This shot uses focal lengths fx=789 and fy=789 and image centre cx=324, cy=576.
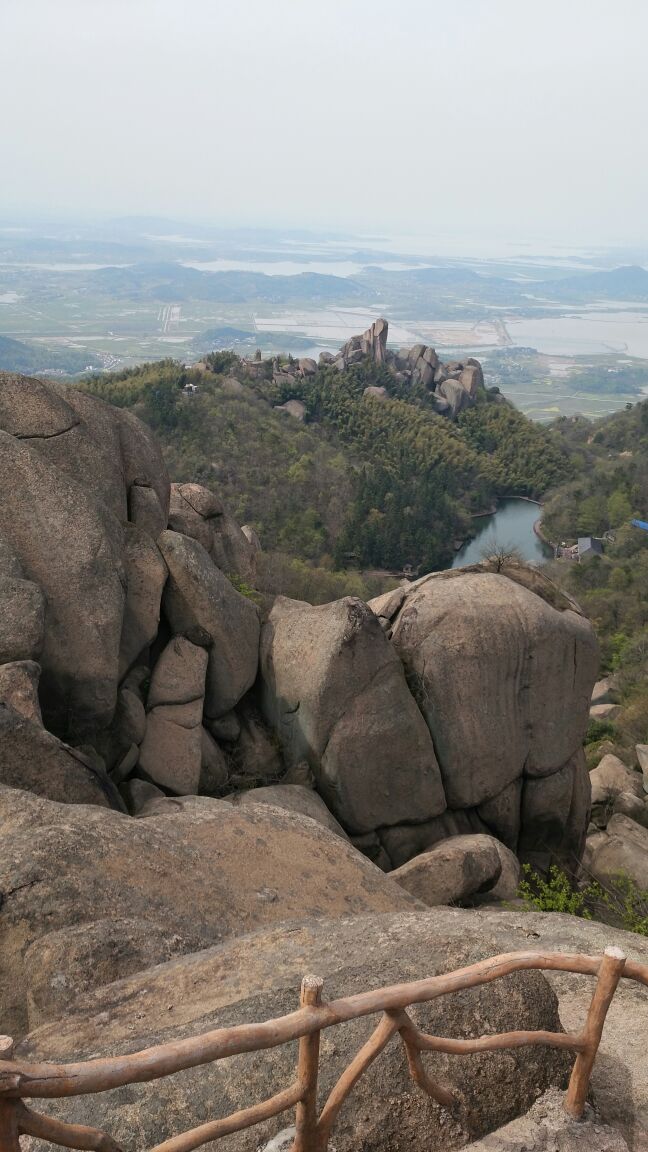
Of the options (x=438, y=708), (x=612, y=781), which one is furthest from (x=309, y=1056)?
(x=612, y=781)

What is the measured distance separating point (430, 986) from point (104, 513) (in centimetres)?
1055

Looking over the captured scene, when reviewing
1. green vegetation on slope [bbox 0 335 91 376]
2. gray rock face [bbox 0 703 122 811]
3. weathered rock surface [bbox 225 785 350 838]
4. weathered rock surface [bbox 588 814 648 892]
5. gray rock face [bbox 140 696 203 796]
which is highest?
gray rock face [bbox 0 703 122 811]

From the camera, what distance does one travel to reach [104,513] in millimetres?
13039

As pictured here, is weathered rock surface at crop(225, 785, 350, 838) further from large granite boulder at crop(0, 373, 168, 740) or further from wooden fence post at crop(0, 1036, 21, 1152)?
wooden fence post at crop(0, 1036, 21, 1152)

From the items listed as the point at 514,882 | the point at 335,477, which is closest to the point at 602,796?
the point at 514,882

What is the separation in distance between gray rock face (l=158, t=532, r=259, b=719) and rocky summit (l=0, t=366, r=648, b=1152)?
0.15 feet

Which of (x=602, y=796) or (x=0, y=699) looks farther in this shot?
(x=602, y=796)

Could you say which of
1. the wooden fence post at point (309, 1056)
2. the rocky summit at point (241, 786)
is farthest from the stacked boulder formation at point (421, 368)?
the wooden fence post at point (309, 1056)

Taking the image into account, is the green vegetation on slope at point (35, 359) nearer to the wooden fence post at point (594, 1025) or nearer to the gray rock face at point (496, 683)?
the gray rock face at point (496, 683)

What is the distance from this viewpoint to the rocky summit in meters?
4.94

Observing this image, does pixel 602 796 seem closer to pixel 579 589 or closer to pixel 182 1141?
pixel 182 1141

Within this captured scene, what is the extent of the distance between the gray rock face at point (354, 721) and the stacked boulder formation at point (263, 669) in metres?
0.04

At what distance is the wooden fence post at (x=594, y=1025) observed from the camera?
13.2 feet

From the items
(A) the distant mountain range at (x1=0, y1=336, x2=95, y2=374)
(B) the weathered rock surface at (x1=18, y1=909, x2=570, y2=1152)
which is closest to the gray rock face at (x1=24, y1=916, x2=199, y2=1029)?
(B) the weathered rock surface at (x1=18, y1=909, x2=570, y2=1152)
